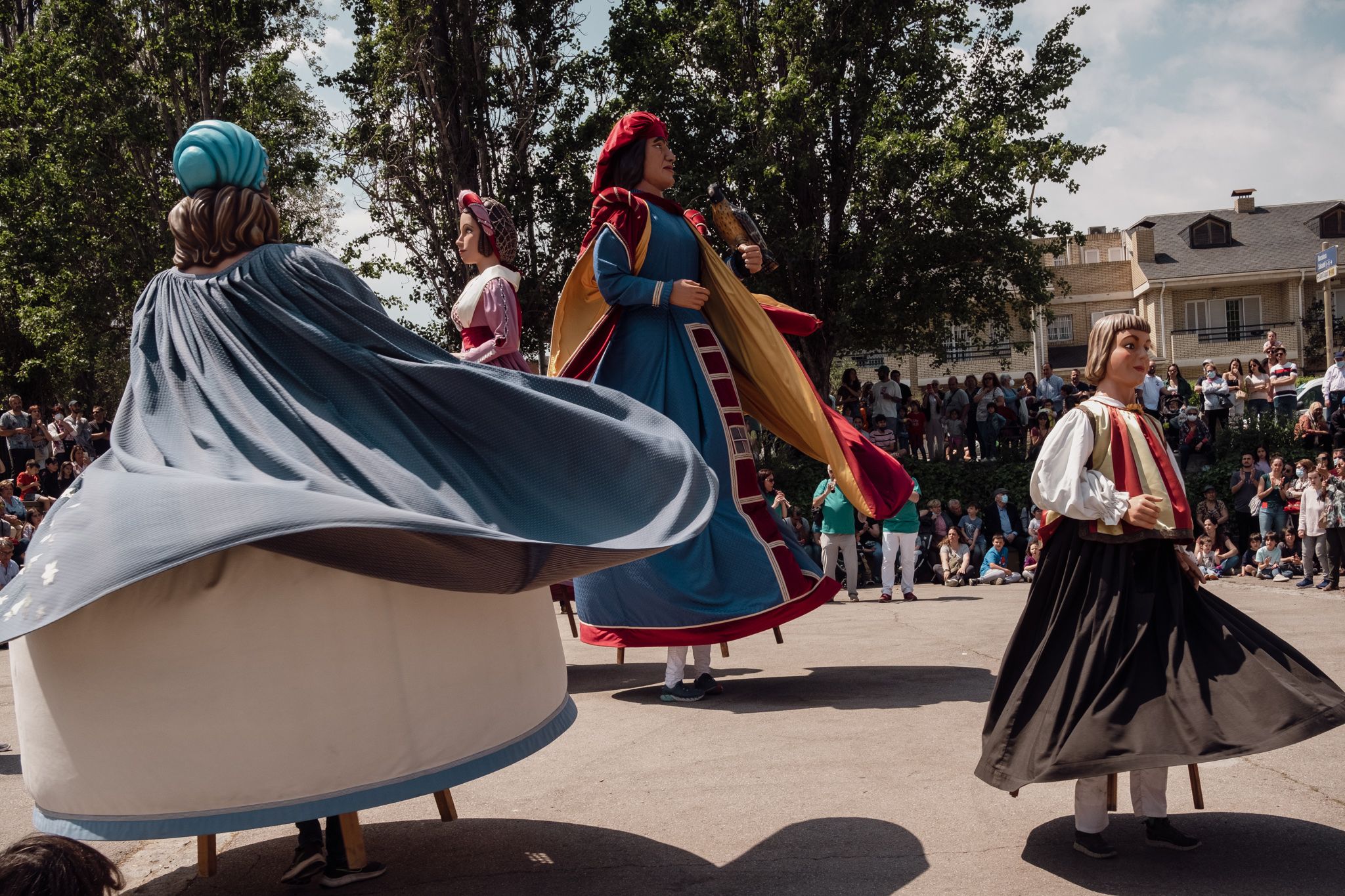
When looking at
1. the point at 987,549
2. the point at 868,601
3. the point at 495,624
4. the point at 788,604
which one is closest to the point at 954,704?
the point at 788,604

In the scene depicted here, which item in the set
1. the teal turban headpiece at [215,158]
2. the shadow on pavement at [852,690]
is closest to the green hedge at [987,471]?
the shadow on pavement at [852,690]

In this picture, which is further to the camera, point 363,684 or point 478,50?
point 478,50

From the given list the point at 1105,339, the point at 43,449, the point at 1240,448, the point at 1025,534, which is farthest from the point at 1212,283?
the point at 1105,339

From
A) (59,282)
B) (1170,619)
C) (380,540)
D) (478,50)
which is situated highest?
(478,50)

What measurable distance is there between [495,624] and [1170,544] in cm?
207

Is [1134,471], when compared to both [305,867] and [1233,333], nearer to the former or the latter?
[305,867]

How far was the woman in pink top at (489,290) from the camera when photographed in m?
5.99

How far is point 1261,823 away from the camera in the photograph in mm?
3738

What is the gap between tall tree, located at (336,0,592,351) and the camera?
800 inches

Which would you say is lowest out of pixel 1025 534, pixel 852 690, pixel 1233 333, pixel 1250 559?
pixel 1250 559

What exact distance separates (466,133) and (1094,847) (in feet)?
61.3

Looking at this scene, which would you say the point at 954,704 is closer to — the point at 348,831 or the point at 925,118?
the point at 348,831

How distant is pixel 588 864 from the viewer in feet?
11.7

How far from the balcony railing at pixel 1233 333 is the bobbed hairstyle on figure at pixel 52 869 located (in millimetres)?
46431
